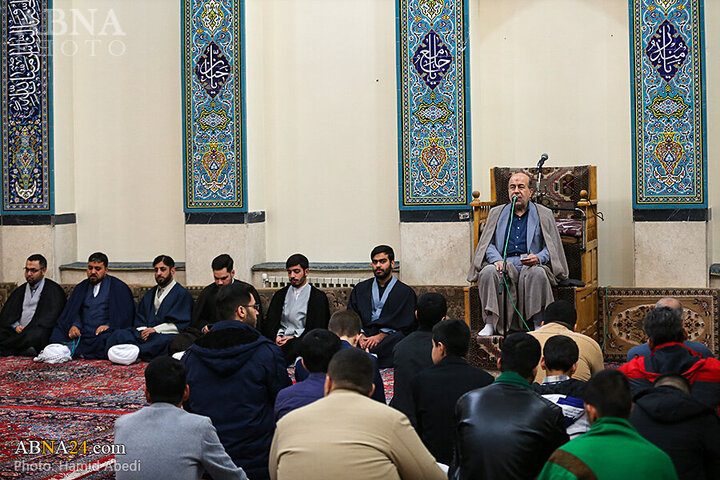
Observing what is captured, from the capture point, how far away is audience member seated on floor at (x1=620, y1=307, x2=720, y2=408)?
13.1 ft

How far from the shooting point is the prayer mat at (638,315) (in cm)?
752

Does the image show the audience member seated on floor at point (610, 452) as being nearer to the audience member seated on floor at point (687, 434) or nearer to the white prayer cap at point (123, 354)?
the audience member seated on floor at point (687, 434)

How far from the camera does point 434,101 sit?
27.2 feet

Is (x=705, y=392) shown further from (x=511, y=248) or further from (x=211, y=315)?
(x=211, y=315)

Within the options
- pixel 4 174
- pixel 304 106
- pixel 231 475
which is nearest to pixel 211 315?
pixel 304 106

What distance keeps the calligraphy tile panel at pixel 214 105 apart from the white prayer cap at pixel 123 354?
1.61 metres

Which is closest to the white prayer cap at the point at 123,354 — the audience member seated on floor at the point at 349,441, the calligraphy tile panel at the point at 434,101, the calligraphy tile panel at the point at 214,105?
the calligraphy tile panel at the point at 214,105

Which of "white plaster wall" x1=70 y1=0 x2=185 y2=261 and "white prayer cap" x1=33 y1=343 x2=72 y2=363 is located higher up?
"white plaster wall" x1=70 y1=0 x2=185 y2=261

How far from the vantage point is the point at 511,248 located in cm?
749

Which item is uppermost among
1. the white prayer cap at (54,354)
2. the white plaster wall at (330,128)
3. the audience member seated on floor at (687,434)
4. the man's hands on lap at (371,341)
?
the white plaster wall at (330,128)

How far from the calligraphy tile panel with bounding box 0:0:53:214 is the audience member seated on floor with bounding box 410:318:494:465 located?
6.47m

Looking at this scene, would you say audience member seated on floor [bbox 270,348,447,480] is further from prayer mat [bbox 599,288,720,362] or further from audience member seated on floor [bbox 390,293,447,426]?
prayer mat [bbox 599,288,720,362]

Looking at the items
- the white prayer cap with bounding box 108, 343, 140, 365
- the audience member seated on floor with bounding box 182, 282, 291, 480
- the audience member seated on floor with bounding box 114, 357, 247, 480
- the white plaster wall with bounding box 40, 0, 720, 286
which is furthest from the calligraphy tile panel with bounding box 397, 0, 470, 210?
the audience member seated on floor with bounding box 114, 357, 247, 480

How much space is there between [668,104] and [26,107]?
6143mm
